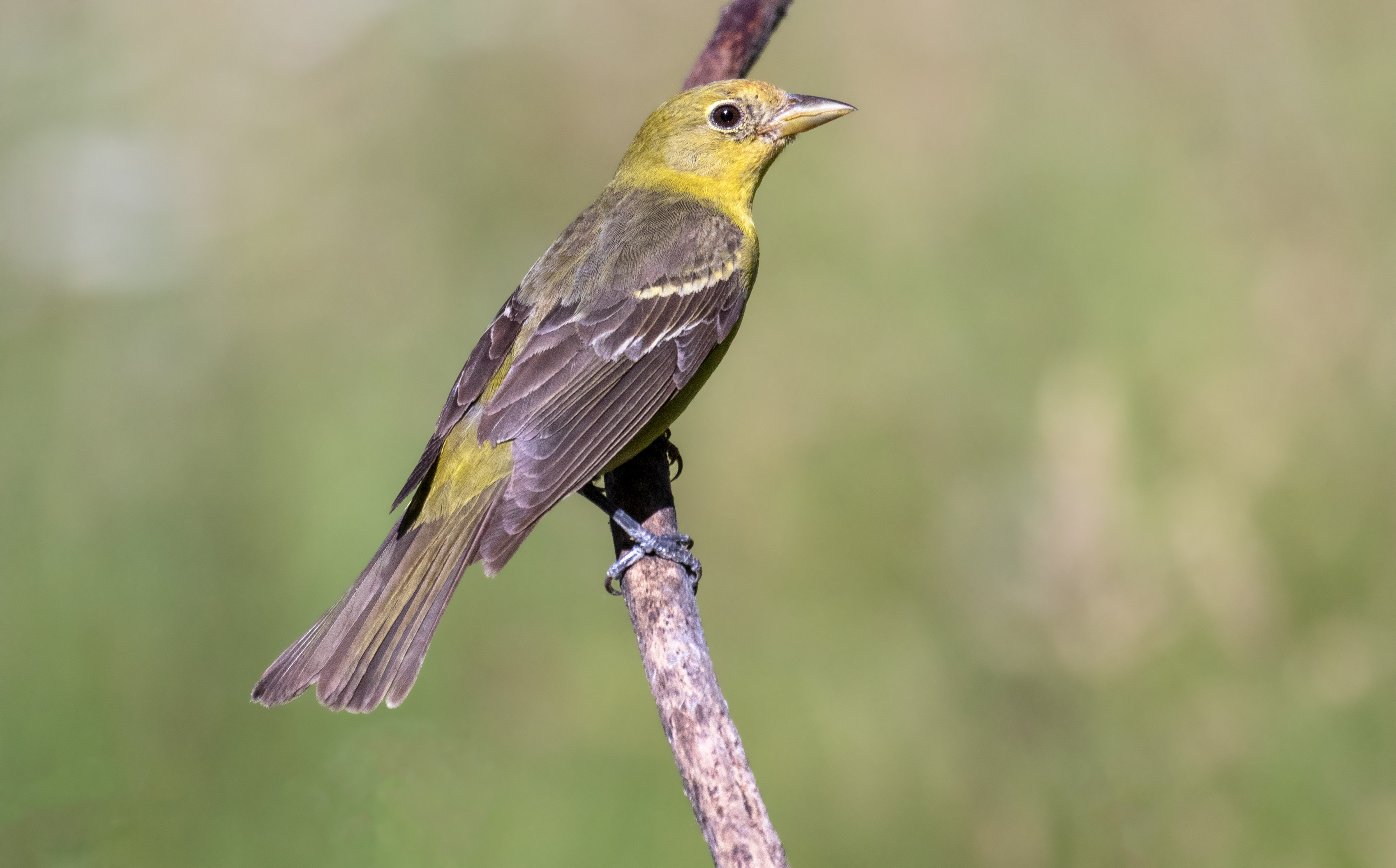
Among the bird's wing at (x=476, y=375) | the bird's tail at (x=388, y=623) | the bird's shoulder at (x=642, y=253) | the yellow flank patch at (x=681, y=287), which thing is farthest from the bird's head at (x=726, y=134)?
the bird's tail at (x=388, y=623)

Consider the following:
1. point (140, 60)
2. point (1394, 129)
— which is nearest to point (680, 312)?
Result: point (1394, 129)

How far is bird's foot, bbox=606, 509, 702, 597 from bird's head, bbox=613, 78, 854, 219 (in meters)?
1.66

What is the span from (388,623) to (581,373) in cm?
118

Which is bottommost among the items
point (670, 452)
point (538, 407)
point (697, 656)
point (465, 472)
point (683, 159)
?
point (697, 656)

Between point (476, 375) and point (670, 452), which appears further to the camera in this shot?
point (670, 452)

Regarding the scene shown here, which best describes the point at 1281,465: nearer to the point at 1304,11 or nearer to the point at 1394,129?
the point at 1394,129

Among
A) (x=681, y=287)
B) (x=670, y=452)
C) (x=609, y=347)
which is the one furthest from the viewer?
(x=670, y=452)

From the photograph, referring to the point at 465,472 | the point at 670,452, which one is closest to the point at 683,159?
the point at 670,452

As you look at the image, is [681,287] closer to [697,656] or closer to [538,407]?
[538,407]

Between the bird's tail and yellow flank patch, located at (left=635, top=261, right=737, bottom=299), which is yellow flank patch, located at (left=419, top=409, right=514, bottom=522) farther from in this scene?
yellow flank patch, located at (left=635, top=261, right=737, bottom=299)

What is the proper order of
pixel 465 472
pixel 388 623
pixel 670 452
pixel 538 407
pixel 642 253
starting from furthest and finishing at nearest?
pixel 670 452
pixel 642 253
pixel 538 407
pixel 465 472
pixel 388 623

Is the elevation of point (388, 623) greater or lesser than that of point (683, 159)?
lesser

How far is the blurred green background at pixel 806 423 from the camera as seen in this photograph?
17.9 ft

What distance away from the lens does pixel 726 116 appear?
5609 mm
